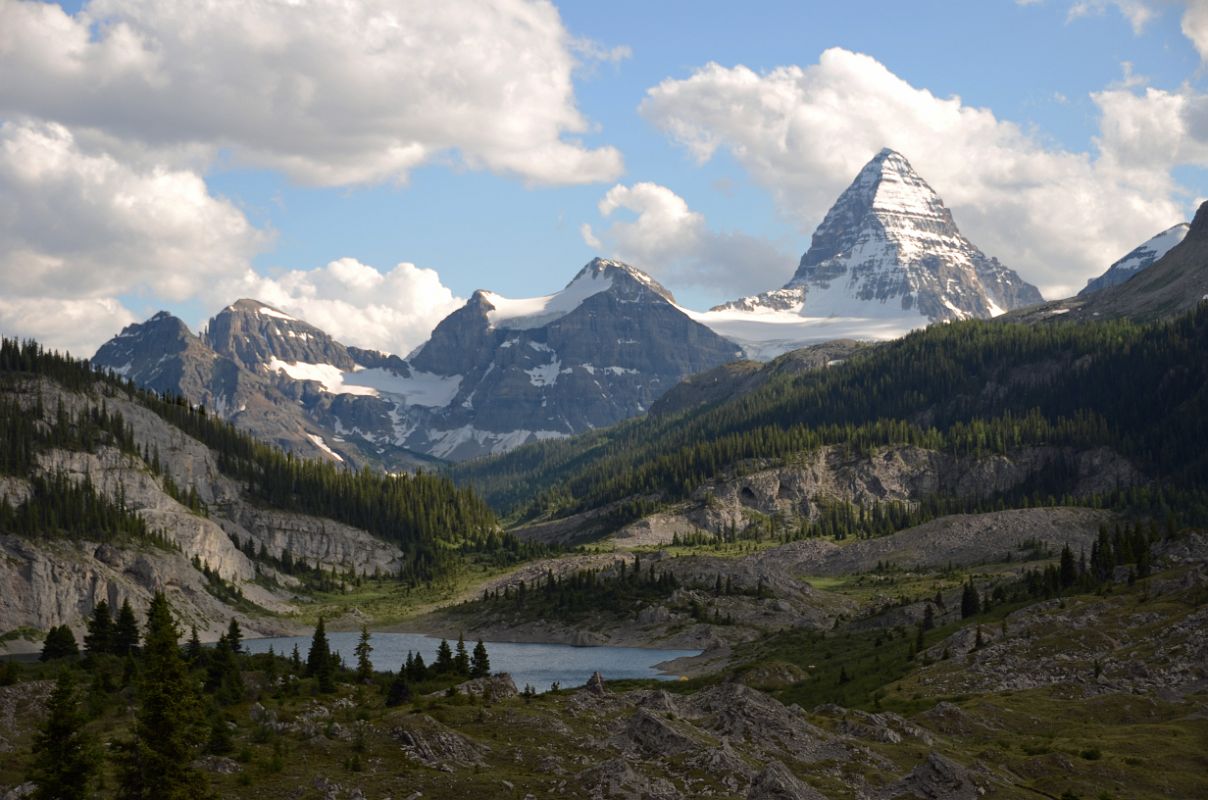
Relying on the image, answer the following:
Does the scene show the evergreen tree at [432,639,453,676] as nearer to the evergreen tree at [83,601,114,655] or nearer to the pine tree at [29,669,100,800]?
the evergreen tree at [83,601,114,655]

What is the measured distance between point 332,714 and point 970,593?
3830 inches

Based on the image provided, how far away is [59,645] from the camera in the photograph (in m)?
140

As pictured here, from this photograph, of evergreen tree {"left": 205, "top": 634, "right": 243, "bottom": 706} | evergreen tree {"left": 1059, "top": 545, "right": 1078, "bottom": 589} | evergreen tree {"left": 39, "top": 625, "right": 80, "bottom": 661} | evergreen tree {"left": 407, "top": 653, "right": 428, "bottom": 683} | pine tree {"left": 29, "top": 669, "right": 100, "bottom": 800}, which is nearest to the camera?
pine tree {"left": 29, "top": 669, "right": 100, "bottom": 800}

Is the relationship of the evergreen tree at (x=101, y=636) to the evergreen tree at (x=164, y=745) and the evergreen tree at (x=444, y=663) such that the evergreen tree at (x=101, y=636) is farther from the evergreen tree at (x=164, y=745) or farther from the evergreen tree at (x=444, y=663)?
the evergreen tree at (x=164, y=745)

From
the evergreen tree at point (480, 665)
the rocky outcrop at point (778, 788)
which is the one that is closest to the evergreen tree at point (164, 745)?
the rocky outcrop at point (778, 788)

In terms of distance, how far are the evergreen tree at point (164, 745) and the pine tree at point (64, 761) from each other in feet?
6.39

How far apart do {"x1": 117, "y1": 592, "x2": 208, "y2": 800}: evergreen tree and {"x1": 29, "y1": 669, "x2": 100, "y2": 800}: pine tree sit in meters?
1.95

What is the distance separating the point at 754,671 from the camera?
14800cm

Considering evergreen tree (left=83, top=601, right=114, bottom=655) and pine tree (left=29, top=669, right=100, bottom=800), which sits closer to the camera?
pine tree (left=29, top=669, right=100, bottom=800)

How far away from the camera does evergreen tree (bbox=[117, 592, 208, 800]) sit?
217 ft

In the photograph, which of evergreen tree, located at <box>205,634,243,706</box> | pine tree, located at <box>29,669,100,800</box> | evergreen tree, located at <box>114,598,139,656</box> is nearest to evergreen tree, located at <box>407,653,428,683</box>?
evergreen tree, located at <box>205,634,243,706</box>

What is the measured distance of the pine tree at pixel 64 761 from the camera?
6500 cm

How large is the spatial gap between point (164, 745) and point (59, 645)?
265 ft

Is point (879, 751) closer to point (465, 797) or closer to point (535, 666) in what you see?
point (465, 797)
